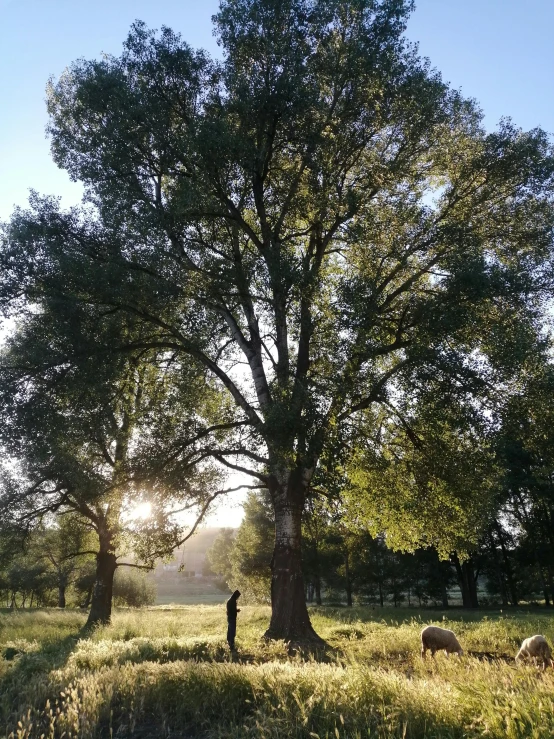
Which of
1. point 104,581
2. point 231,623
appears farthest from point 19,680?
point 104,581

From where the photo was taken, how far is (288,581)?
1597 cm

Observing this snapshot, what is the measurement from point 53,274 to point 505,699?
1548 cm

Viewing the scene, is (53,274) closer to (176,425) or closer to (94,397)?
(94,397)

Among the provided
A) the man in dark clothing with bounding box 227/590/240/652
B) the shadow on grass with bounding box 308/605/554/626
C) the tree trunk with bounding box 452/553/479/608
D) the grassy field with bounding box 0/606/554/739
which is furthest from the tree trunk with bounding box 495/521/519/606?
the grassy field with bounding box 0/606/554/739

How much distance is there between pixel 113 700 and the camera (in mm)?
7371

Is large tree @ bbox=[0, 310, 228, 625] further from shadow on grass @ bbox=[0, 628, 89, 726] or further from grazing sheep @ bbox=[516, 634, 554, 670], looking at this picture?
grazing sheep @ bbox=[516, 634, 554, 670]

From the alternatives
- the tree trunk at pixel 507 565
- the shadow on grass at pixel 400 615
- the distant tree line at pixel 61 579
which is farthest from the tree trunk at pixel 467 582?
the distant tree line at pixel 61 579

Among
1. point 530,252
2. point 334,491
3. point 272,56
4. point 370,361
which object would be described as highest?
point 272,56

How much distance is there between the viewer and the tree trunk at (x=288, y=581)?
15406 millimetres

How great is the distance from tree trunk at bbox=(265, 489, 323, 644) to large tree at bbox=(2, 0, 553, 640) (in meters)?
0.06

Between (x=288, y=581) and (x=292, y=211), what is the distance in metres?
12.5

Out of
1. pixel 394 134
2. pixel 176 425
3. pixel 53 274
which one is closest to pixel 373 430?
pixel 176 425

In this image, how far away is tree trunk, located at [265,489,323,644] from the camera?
50.5 ft

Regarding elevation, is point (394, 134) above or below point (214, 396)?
above
